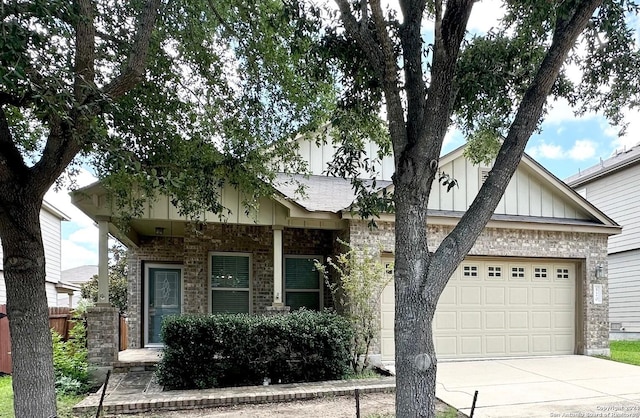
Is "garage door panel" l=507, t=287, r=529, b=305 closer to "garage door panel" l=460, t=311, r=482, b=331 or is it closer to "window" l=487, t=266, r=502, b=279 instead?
"window" l=487, t=266, r=502, b=279

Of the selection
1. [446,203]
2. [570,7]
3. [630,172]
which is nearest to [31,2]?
[570,7]

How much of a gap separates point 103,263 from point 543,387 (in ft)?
25.4

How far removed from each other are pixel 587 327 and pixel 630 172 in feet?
28.8

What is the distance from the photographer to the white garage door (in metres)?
9.97

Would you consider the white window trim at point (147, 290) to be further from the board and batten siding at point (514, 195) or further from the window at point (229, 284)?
the board and batten siding at point (514, 195)

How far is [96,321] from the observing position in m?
7.93

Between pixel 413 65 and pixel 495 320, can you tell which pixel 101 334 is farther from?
pixel 495 320

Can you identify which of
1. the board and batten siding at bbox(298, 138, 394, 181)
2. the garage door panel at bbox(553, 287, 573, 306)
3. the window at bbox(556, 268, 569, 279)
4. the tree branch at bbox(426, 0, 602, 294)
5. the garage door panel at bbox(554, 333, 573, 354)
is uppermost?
the board and batten siding at bbox(298, 138, 394, 181)

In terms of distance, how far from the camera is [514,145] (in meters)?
4.34

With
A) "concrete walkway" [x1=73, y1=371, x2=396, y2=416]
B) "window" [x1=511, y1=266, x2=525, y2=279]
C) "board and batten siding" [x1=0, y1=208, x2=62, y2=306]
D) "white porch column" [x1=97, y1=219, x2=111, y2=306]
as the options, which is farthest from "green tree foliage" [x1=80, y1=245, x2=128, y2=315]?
"window" [x1=511, y1=266, x2=525, y2=279]

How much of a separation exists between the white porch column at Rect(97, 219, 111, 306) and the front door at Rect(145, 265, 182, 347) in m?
3.13

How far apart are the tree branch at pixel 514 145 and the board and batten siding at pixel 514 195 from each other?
18.7 feet

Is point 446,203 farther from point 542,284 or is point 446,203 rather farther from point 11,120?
point 11,120

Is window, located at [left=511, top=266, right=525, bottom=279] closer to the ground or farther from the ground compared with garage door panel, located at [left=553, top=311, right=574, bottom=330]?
farther from the ground
